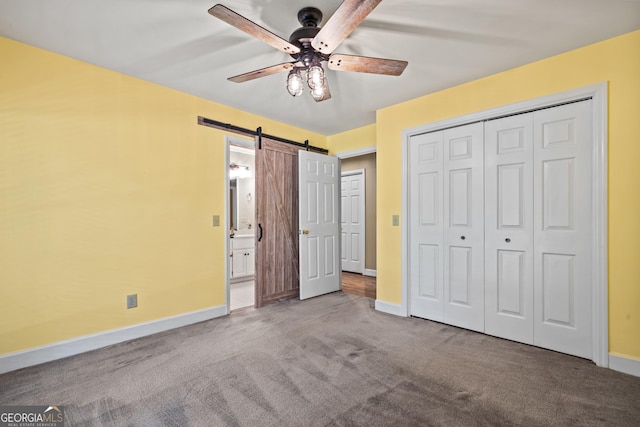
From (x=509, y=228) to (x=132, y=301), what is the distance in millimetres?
3683

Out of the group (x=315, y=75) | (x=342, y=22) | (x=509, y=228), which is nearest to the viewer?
(x=342, y=22)

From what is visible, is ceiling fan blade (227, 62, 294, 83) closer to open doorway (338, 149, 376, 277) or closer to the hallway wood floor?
the hallway wood floor

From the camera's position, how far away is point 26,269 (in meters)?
2.20

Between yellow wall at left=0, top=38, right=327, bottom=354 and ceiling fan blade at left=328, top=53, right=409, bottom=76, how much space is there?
6.52 feet

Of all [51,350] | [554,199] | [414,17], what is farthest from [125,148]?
[554,199]

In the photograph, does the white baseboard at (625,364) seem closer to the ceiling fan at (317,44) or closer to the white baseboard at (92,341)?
the ceiling fan at (317,44)

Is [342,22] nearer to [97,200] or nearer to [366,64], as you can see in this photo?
[366,64]

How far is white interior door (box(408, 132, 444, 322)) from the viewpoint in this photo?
122 inches

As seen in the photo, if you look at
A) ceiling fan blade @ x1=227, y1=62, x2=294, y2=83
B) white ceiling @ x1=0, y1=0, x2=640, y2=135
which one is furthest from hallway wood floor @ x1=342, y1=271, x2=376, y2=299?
ceiling fan blade @ x1=227, y1=62, x2=294, y2=83

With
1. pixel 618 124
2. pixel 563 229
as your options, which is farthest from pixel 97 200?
pixel 618 124

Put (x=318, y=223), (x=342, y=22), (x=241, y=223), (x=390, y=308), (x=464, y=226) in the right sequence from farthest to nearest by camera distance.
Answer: (x=241, y=223) < (x=318, y=223) < (x=390, y=308) < (x=464, y=226) < (x=342, y=22)

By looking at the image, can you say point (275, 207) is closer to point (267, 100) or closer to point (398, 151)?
point (267, 100)

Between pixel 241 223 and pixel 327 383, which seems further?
pixel 241 223

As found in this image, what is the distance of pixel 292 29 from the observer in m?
2.00
